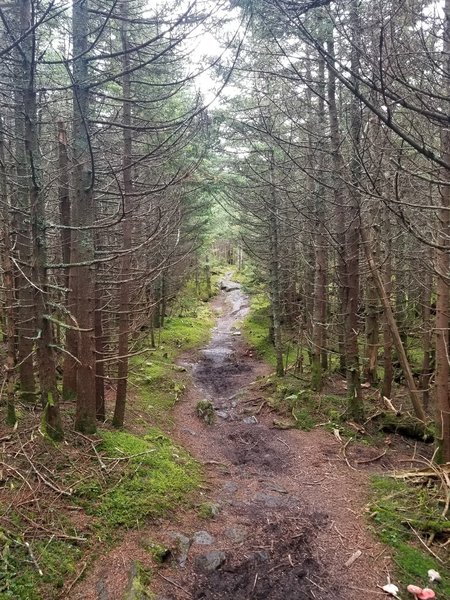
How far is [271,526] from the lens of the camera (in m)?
5.21

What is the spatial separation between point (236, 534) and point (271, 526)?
0.49 meters

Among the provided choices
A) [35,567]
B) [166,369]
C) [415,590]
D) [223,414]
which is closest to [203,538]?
[35,567]

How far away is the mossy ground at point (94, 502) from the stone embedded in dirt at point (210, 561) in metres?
0.86

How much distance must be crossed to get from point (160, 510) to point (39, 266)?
3.43 m

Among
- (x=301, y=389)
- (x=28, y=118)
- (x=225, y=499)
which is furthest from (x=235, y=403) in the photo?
(x=28, y=118)

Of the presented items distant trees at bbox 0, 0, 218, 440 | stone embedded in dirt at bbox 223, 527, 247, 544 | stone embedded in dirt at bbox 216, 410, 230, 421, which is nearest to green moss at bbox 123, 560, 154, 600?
stone embedded in dirt at bbox 223, 527, 247, 544

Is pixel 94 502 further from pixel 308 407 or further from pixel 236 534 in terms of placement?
pixel 308 407

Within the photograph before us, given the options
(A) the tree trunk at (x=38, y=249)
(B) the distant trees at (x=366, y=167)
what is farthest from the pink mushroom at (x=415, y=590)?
(A) the tree trunk at (x=38, y=249)

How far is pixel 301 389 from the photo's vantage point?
35.9ft

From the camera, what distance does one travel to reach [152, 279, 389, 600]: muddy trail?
4.15m

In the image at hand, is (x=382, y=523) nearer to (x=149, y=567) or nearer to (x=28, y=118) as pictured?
(x=149, y=567)

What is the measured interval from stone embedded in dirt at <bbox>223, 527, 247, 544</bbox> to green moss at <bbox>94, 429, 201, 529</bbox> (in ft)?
2.66

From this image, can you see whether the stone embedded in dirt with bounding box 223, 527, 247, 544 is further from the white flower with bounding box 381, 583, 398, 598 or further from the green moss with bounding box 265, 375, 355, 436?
the green moss with bounding box 265, 375, 355, 436

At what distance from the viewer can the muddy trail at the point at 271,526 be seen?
163 inches
